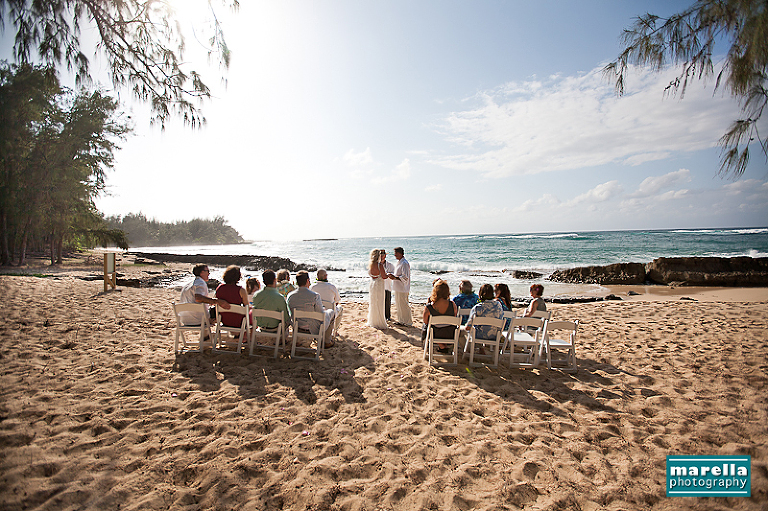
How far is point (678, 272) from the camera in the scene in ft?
57.3

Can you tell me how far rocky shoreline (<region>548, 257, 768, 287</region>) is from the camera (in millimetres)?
16500

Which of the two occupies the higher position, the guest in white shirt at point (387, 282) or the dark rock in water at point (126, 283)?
the guest in white shirt at point (387, 282)

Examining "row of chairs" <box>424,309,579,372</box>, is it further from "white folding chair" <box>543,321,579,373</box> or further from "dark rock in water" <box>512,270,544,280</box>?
"dark rock in water" <box>512,270,544,280</box>

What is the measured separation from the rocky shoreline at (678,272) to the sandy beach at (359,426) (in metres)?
13.7

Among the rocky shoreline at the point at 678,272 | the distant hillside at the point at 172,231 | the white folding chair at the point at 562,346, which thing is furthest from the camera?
the distant hillside at the point at 172,231

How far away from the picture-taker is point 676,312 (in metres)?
8.66

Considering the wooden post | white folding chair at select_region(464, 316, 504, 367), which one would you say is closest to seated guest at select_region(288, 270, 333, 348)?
white folding chair at select_region(464, 316, 504, 367)

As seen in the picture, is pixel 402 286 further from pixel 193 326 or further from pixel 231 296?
pixel 193 326

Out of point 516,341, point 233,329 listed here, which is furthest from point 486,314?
point 233,329

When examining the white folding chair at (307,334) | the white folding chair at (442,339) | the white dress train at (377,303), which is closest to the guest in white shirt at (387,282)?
the white dress train at (377,303)

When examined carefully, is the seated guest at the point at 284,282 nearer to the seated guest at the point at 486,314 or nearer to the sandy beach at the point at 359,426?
the sandy beach at the point at 359,426

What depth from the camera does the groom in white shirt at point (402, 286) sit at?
7.53 metres

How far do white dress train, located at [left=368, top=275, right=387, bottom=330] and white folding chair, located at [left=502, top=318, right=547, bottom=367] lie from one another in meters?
2.78

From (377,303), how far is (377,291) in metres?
0.27
